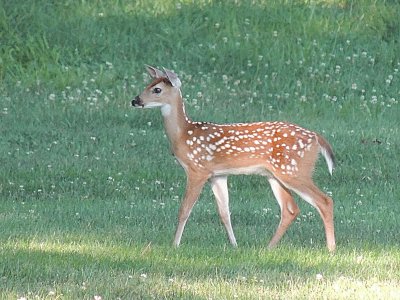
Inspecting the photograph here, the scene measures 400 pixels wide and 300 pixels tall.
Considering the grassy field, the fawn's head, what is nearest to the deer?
the fawn's head

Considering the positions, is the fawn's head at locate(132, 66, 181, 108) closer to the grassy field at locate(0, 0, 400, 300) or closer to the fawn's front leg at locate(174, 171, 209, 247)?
the fawn's front leg at locate(174, 171, 209, 247)

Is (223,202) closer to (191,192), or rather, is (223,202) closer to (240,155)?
(191,192)

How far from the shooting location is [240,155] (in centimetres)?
1009

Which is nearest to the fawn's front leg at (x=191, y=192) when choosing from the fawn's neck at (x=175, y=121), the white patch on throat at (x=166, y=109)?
the fawn's neck at (x=175, y=121)

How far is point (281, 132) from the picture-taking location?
1013 cm

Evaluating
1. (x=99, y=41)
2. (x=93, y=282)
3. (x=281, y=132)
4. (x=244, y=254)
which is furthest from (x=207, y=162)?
(x=99, y=41)

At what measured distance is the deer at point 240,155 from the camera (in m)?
9.93

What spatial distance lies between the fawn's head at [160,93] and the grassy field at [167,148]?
1.05 meters

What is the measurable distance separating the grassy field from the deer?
288 millimetres

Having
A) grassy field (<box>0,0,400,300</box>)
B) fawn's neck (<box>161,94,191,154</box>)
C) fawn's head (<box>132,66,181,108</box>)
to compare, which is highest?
fawn's head (<box>132,66,181,108</box>)

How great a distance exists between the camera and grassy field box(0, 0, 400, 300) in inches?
326

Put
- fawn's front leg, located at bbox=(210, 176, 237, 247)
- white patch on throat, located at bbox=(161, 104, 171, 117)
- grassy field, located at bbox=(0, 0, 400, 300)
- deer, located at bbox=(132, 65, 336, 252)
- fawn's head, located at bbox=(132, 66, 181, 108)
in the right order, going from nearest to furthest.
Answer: grassy field, located at bbox=(0, 0, 400, 300), deer, located at bbox=(132, 65, 336, 252), fawn's front leg, located at bbox=(210, 176, 237, 247), fawn's head, located at bbox=(132, 66, 181, 108), white patch on throat, located at bbox=(161, 104, 171, 117)

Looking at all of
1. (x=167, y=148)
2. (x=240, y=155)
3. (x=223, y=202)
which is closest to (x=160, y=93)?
(x=240, y=155)

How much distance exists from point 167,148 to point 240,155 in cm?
461
